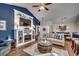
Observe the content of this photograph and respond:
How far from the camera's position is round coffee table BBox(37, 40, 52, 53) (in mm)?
2414

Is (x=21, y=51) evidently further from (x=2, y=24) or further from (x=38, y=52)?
(x=2, y=24)

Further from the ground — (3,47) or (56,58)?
(3,47)

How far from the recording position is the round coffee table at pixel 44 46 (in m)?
2.41

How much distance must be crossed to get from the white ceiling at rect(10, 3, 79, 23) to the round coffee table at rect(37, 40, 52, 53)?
0.41 m

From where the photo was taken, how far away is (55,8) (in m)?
2.43

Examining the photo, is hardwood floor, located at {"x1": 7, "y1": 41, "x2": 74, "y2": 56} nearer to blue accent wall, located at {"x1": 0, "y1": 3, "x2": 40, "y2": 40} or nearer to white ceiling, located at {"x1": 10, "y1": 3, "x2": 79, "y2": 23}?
blue accent wall, located at {"x1": 0, "y1": 3, "x2": 40, "y2": 40}

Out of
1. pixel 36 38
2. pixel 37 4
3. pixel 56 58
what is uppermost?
pixel 37 4

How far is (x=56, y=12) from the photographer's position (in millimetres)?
2434

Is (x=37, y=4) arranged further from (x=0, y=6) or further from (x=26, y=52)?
(x=26, y=52)

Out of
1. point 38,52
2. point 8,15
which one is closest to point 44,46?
point 38,52

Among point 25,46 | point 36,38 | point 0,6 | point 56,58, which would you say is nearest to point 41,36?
point 36,38

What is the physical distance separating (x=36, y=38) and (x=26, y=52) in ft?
1.04

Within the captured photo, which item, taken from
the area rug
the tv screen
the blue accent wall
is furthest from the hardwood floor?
the tv screen

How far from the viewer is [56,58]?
8.21 feet
